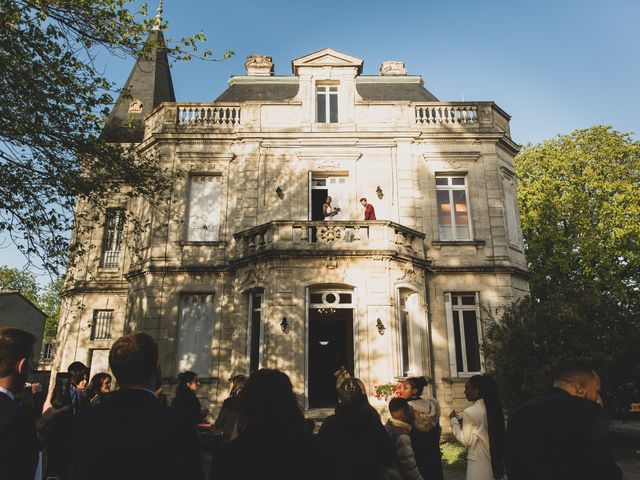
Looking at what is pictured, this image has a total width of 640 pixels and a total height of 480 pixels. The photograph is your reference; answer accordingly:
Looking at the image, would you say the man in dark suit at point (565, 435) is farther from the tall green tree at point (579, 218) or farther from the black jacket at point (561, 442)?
the tall green tree at point (579, 218)

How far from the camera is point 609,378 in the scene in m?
10.5

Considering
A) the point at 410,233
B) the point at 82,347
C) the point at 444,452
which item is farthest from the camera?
the point at 82,347

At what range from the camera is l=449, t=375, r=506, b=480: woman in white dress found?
4887 millimetres

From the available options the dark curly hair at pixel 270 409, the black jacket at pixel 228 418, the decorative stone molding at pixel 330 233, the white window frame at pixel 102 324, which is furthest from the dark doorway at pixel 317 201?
the dark curly hair at pixel 270 409

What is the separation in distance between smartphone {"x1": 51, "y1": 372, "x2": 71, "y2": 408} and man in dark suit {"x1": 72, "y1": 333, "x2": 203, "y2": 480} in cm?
186

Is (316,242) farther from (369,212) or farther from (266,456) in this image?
(266,456)

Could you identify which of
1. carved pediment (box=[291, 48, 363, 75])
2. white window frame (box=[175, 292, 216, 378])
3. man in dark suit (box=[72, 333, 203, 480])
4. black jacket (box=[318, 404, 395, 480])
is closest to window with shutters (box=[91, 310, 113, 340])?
white window frame (box=[175, 292, 216, 378])

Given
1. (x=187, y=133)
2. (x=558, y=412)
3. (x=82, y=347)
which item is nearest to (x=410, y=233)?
(x=187, y=133)

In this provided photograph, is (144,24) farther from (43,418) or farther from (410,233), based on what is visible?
(410,233)

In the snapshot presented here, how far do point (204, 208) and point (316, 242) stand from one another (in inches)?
193

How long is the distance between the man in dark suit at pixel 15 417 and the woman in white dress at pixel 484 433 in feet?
12.9

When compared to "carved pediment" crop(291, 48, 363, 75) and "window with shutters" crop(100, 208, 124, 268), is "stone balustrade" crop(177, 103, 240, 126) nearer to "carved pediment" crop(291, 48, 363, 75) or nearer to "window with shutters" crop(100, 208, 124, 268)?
"carved pediment" crop(291, 48, 363, 75)

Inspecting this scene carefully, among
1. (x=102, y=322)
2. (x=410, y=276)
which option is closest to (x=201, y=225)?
(x=102, y=322)

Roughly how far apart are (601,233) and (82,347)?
22487mm
